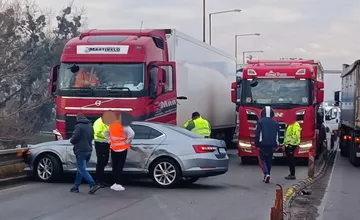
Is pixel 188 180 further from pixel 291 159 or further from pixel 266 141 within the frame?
pixel 291 159

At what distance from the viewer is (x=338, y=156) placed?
31453 mm

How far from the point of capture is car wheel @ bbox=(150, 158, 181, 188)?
15117 mm

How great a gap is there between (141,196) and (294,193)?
332 centimetres

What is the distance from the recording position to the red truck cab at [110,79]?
1741cm

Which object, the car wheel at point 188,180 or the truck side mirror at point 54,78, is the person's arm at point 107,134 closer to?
the car wheel at point 188,180

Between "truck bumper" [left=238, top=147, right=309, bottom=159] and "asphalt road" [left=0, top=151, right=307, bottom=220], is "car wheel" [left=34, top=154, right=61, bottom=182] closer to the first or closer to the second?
"asphalt road" [left=0, top=151, right=307, bottom=220]

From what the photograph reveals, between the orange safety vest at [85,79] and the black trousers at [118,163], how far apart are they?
134 inches

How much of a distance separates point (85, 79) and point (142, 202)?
18.4ft

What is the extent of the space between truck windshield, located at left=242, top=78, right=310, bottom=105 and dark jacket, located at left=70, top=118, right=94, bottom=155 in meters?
9.54

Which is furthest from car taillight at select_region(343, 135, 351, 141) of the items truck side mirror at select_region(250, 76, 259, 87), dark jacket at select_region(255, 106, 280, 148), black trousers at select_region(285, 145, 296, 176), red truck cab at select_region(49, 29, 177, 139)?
red truck cab at select_region(49, 29, 177, 139)

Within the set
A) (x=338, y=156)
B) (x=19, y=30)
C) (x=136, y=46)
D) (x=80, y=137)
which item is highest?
(x=19, y=30)

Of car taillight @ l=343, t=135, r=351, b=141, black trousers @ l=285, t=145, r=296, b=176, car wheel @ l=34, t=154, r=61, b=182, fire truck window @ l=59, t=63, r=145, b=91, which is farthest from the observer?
car taillight @ l=343, t=135, r=351, b=141

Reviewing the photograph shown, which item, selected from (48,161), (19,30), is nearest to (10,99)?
(19,30)

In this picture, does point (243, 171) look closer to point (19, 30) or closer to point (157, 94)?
point (157, 94)
